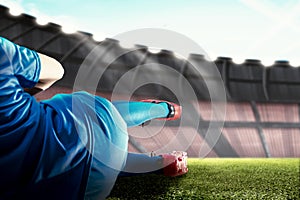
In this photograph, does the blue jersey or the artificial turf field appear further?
the artificial turf field

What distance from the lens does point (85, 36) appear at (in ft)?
32.8

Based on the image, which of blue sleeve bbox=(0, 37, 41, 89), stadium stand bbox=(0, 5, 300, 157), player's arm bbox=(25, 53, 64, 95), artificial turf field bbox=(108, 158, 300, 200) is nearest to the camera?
blue sleeve bbox=(0, 37, 41, 89)

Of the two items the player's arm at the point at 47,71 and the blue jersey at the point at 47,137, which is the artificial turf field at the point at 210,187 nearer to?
the blue jersey at the point at 47,137

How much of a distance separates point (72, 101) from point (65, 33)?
8.95 metres

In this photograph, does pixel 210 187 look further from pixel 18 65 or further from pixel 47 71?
pixel 18 65

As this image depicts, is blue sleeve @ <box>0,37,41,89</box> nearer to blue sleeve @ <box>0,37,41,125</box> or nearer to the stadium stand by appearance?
blue sleeve @ <box>0,37,41,125</box>

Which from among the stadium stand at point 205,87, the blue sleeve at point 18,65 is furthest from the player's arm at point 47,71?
the stadium stand at point 205,87

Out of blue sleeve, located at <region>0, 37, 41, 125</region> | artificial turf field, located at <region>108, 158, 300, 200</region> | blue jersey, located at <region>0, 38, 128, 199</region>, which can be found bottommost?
artificial turf field, located at <region>108, 158, 300, 200</region>

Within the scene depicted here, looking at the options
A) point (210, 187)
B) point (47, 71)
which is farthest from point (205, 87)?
point (47, 71)

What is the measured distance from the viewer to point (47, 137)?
4.06ft

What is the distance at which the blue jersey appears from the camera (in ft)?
3.68

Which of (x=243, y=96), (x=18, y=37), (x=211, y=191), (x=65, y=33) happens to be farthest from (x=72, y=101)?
(x=243, y=96)

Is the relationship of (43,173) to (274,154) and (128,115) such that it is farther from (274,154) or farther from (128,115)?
(274,154)

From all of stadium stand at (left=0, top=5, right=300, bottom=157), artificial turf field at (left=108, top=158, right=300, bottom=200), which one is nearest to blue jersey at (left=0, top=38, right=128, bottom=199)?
artificial turf field at (left=108, top=158, right=300, bottom=200)
